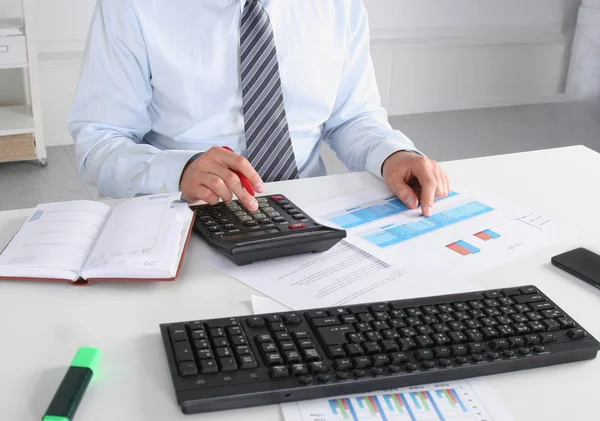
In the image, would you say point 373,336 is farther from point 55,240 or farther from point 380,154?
point 380,154

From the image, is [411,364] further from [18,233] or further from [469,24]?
[469,24]

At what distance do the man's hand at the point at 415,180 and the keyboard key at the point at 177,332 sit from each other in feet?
1.65

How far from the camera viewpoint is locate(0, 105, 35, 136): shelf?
303 cm

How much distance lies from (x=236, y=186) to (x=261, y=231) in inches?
3.7

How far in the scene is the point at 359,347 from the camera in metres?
0.75

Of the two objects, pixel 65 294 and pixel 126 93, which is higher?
pixel 126 93

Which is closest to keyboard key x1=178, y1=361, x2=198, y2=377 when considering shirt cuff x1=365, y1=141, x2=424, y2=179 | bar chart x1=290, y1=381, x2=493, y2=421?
bar chart x1=290, y1=381, x2=493, y2=421

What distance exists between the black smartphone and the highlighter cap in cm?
61

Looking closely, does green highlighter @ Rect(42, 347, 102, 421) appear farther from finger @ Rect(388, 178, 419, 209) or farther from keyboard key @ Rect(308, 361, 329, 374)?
finger @ Rect(388, 178, 419, 209)

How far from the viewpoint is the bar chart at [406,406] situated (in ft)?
2.27

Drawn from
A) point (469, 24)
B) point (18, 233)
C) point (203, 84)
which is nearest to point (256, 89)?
point (203, 84)

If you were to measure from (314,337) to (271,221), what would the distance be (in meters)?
0.29

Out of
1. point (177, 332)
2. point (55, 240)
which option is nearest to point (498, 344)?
point (177, 332)

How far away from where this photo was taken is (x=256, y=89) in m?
1.43
